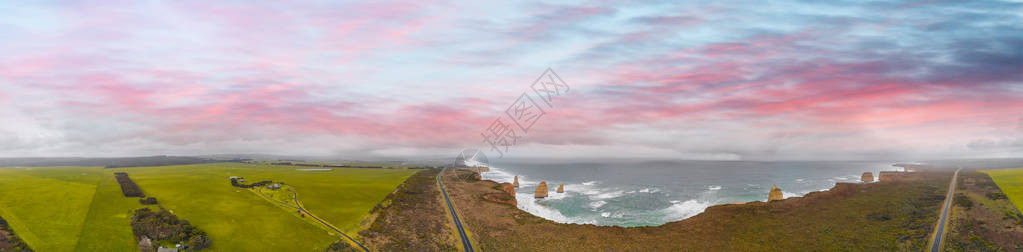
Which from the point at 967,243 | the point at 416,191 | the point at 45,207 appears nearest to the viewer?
the point at 967,243

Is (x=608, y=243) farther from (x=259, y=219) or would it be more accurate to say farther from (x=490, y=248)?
(x=259, y=219)

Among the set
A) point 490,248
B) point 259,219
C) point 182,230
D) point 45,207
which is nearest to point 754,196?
point 490,248

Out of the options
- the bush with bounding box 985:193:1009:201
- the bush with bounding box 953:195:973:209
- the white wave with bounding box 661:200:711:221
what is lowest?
the white wave with bounding box 661:200:711:221

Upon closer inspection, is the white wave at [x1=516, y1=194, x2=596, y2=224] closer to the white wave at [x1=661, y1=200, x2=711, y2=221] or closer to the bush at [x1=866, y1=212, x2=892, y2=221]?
the white wave at [x1=661, y1=200, x2=711, y2=221]

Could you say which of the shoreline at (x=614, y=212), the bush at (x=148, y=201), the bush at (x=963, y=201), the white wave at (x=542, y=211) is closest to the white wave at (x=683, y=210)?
the shoreline at (x=614, y=212)

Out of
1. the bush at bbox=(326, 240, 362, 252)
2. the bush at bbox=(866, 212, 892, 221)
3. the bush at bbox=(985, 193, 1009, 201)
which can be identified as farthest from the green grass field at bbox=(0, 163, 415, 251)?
the bush at bbox=(985, 193, 1009, 201)

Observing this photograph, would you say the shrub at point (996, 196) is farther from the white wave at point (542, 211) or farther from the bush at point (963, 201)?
the white wave at point (542, 211)

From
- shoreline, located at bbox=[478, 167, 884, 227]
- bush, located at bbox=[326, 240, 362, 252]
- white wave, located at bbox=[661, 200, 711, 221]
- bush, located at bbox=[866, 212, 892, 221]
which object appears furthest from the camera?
white wave, located at bbox=[661, 200, 711, 221]

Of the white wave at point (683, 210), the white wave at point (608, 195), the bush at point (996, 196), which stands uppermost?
the bush at point (996, 196)
